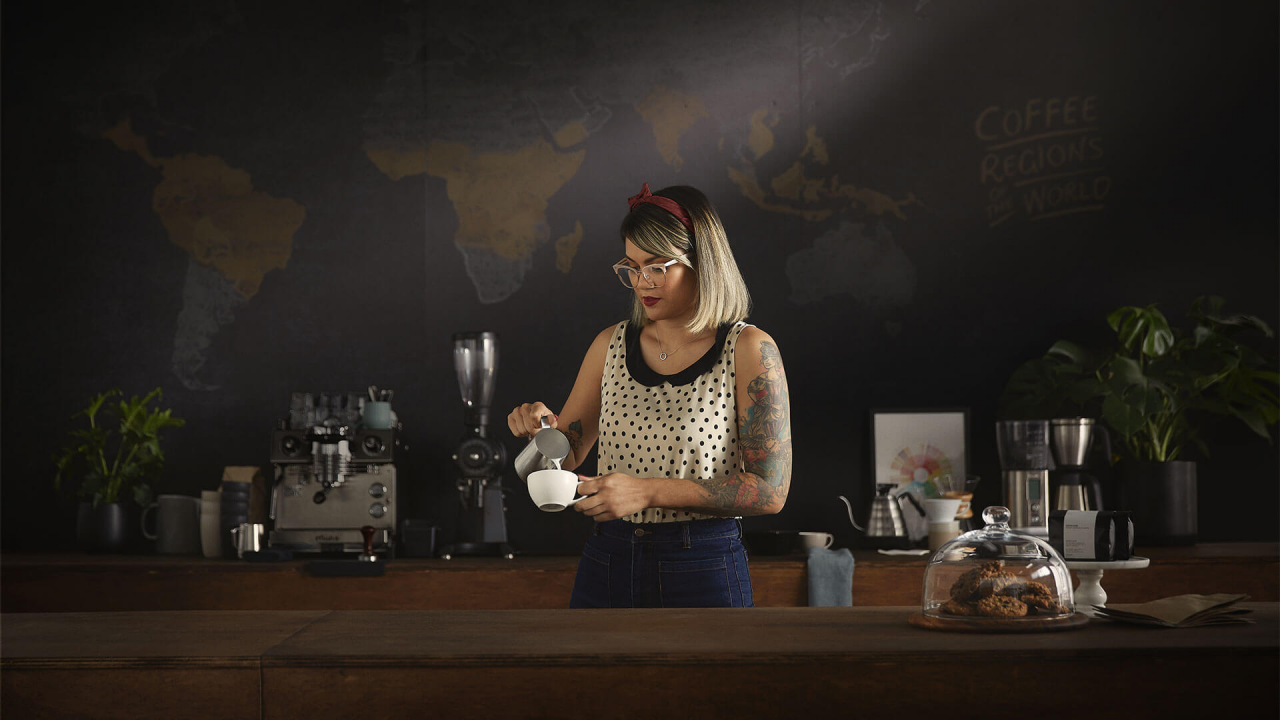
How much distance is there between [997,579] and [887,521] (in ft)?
6.98

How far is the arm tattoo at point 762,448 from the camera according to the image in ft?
6.34

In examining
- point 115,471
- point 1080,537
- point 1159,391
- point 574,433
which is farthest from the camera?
point 115,471

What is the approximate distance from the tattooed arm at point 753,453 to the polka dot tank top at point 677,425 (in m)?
0.03

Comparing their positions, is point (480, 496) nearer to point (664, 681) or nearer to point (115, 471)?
point (115, 471)

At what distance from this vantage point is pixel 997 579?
1476 mm

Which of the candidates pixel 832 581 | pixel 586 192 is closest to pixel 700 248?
pixel 832 581

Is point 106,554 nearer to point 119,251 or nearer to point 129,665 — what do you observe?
point 119,251

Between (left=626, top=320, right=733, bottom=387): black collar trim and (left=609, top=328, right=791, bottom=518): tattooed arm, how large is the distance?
0.05 m

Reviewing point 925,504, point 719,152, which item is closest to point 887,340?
point 925,504

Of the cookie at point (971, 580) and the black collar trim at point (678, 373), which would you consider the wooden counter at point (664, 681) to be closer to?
the cookie at point (971, 580)

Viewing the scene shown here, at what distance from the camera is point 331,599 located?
3178mm

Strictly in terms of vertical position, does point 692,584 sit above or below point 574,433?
below

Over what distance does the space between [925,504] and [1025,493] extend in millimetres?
329

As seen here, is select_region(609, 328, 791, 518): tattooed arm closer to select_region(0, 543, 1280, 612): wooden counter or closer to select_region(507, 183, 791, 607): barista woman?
select_region(507, 183, 791, 607): barista woman
